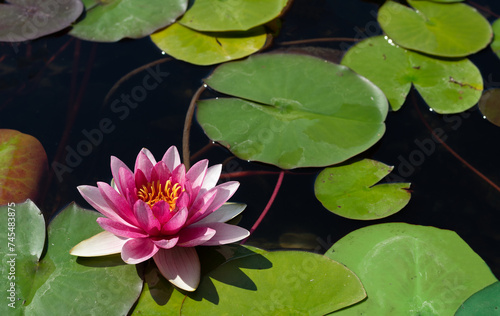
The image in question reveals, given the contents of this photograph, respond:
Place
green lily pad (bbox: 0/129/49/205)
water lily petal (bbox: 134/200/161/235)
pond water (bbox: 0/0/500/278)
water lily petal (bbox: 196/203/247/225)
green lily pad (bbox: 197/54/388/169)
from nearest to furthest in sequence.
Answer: water lily petal (bbox: 134/200/161/235), water lily petal (bbox: 196/203/247/225), green lily pad (bbox: 0/129/49/205), pond water (bbox: 0/0/500/278), green lily pad (bbox: 197/54/388/169)

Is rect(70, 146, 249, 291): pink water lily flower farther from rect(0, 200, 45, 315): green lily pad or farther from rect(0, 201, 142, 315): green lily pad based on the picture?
rect(0, 200, 45, 315): green lily pad

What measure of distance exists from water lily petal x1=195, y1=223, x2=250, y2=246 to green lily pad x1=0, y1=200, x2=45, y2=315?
2.96 ft

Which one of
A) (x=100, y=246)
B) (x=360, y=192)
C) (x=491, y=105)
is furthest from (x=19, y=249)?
(x=491, y=105)

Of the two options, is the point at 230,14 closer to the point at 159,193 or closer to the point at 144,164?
the point at 144,164

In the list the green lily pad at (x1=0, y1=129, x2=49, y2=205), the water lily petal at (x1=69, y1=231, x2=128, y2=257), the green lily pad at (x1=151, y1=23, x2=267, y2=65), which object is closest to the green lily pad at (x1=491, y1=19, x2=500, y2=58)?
the green lily pad at (x1=151, y1=23, x2=267, y2=65)

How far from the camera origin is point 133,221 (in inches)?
82.1

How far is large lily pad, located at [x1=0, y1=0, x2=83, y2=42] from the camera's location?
11.1ft

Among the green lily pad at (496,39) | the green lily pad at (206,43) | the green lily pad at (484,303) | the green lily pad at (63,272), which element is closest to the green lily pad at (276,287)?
the green lily pad at (63,272)

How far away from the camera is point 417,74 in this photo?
3.27 m

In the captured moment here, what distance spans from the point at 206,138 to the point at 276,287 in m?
1.23

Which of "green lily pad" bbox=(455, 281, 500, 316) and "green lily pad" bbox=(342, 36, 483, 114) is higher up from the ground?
"green lily pad" bbox=(342, 36, 483, 114)

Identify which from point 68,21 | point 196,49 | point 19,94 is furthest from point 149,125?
point 68,21

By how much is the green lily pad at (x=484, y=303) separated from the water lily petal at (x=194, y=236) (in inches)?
50.6

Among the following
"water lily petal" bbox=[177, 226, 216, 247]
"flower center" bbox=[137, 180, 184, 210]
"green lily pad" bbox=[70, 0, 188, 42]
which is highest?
"green lily pad" bbox=[70, 0, 188, 42]
